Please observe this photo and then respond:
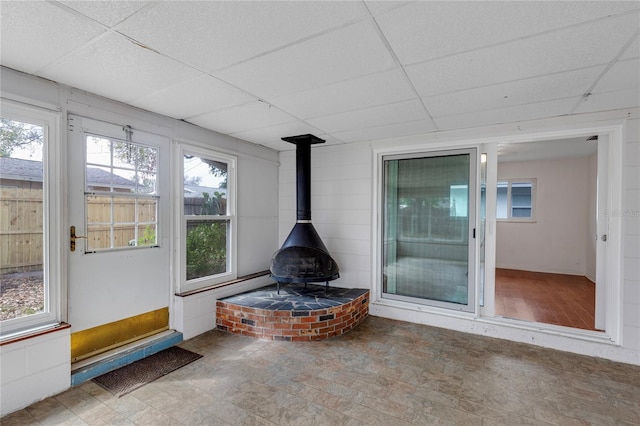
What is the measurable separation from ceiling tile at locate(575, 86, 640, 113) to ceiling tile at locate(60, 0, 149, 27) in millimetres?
3406

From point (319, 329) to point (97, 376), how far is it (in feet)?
6.68

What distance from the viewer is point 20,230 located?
2254mm

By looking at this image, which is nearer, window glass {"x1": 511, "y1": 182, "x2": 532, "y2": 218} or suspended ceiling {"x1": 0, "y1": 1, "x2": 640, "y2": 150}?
suspended ceiling {"x1": 0, "y1": 1, "x2": 640, "y2": 150}

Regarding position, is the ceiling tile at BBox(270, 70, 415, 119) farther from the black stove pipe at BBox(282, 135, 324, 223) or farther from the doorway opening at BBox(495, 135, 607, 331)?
the doorway opening at BBox(495, 135, 607, 331)

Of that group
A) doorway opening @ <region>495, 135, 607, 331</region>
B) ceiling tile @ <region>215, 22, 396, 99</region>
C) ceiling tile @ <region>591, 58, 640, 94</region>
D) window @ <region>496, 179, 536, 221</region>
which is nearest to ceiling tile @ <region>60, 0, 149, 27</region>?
ceiling tile @ <region>215, 22, 396, 99</region>

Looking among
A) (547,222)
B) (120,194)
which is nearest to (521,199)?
(547,222)

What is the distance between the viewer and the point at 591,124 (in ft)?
9.86

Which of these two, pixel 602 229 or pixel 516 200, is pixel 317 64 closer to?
pixel 602 229

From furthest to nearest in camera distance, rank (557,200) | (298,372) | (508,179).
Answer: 1. (508,179)
2. (557,200)
3. (298,372)

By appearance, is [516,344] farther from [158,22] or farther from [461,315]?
[158,22]

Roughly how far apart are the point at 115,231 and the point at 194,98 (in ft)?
4.76

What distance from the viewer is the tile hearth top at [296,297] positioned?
3465 mm

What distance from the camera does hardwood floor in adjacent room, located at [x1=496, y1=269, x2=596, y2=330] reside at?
12.0 ft

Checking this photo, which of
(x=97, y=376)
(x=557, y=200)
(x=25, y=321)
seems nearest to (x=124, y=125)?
(x=25, y=321)
